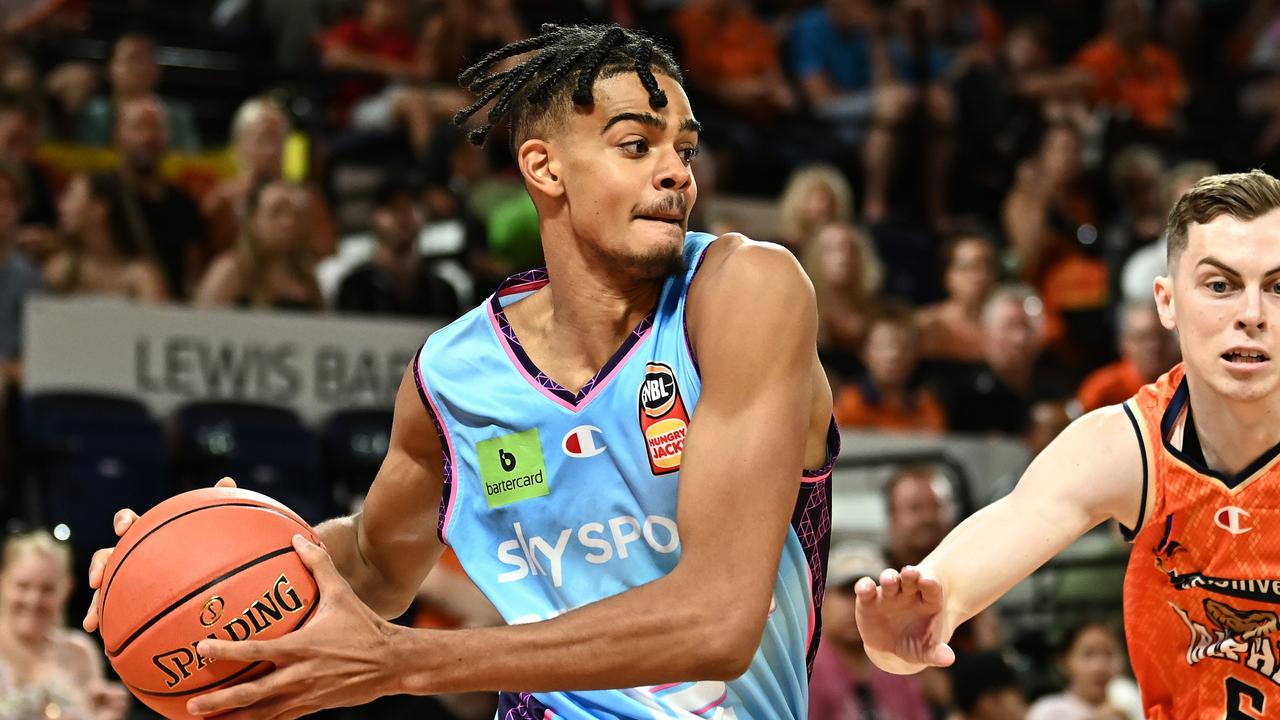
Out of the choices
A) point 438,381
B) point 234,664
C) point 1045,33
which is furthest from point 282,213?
point 1045,33

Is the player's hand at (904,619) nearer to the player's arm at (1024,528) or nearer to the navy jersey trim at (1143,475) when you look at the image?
the player's arm at (1024,528)

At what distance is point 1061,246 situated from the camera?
11133mm

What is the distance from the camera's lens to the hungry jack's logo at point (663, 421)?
125 inches

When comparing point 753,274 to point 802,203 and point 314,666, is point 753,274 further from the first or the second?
point 802,203

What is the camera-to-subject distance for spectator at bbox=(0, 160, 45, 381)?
25.7 feet

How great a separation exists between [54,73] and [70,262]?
203 cm

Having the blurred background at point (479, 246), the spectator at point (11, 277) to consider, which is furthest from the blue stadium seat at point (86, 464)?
the spectator at point (11, 277)

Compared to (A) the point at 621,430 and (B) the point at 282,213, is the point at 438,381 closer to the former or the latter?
(A) the point at 621,430

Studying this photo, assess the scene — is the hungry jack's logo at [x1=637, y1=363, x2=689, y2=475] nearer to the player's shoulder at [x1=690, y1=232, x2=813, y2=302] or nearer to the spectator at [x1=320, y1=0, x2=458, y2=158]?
the player's shoulder at [x1=690, y1=232, x2=813, y2=302]

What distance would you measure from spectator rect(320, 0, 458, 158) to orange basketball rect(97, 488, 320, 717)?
22.3 feet

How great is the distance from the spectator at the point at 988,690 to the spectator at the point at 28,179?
480cm

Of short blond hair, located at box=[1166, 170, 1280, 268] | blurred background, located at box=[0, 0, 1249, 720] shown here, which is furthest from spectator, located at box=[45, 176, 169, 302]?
short blond hair, located at box=[1166, 170, 1280, 268]

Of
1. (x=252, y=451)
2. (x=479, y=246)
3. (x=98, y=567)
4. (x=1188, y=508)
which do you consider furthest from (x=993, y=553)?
(x=479, y=246)

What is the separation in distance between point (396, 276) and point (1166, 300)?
562 centimetres
